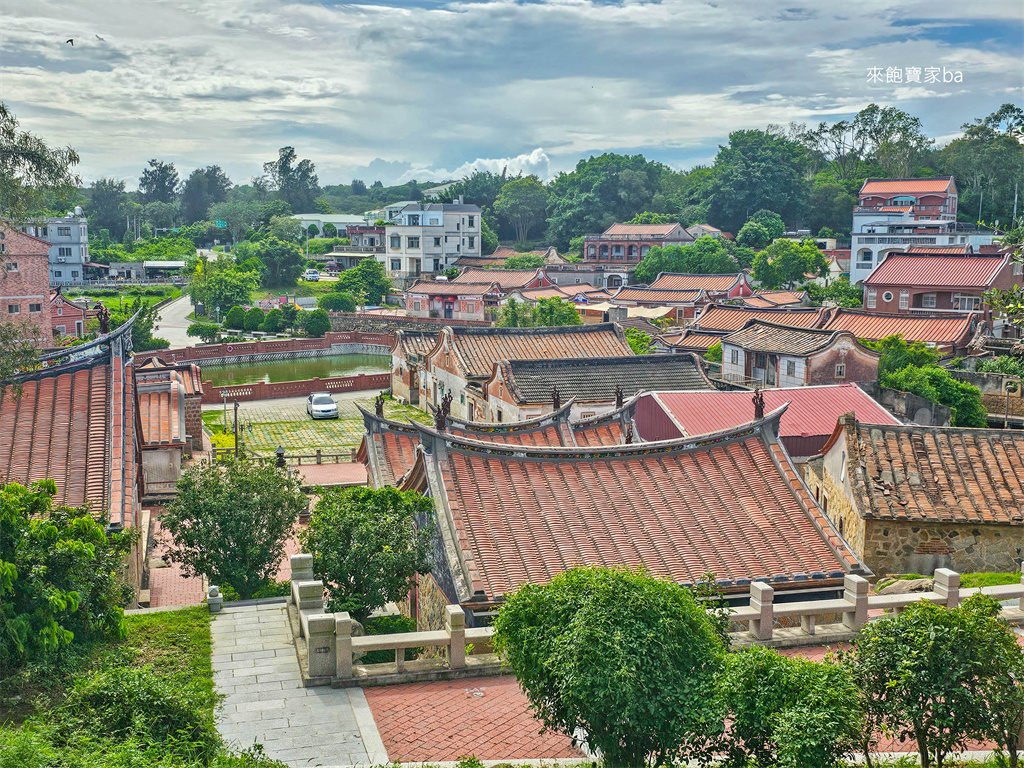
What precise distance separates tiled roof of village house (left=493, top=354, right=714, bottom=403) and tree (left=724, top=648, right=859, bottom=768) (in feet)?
85.4

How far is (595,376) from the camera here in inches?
1358

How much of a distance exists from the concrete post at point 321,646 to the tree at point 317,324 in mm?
62837

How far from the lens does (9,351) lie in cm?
1552

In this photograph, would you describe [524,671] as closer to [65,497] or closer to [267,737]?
[267,737]

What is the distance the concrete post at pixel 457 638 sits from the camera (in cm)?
1117

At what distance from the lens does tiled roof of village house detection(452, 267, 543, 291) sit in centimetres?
7516

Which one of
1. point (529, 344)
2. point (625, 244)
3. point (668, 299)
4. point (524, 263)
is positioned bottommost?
point (529, 344)

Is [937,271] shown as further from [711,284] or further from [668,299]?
[668,299]

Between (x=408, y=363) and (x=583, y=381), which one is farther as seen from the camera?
(x=408, y=363)

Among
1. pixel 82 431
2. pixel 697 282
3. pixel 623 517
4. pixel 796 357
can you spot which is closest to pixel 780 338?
pixel 796 357

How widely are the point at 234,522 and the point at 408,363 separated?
106ft

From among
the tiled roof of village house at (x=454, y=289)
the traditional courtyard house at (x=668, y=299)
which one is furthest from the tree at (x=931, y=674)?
the tiled roof of village house at (x=454, y=289)

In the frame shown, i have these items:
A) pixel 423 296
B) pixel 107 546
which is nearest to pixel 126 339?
pixel 107 546

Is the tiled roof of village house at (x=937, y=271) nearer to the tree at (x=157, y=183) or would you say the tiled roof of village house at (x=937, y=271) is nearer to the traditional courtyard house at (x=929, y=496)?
the traditional courtyard house at (x=929, y=496)
